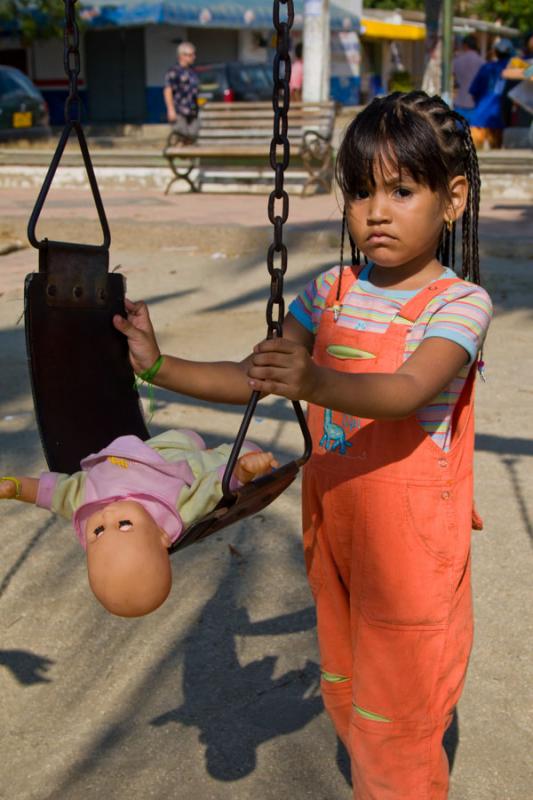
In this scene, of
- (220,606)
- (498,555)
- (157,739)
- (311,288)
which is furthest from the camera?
(498,555)

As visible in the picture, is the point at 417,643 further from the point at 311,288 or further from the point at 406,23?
the point at 406,23

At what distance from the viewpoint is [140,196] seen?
1230cm

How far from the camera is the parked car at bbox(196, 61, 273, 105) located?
2224 centimetres

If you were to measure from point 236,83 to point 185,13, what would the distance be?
6.84 meters

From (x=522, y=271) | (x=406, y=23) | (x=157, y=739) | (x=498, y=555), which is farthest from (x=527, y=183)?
(x=406, y=23)

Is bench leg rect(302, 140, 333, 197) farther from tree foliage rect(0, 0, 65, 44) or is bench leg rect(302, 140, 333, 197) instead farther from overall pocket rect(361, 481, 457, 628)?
tree foliage rect(0, 0, 65, 44)

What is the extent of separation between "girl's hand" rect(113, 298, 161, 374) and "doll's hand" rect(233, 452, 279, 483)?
0.27 m

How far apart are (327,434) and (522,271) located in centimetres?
598

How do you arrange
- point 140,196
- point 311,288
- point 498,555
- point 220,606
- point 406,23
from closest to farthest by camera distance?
point 311,288
point 220,606
point 498,555
point 140,196
point 406,23

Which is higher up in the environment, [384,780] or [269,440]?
[384,780]

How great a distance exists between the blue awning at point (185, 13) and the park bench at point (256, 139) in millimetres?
15579

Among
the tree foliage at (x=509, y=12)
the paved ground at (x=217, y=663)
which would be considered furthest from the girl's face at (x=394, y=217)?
the tree foliage at (x=509, y=12)

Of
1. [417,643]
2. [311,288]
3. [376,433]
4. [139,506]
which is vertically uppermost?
[311,288]

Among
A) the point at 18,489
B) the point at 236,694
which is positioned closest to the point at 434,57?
the point at 236,694
